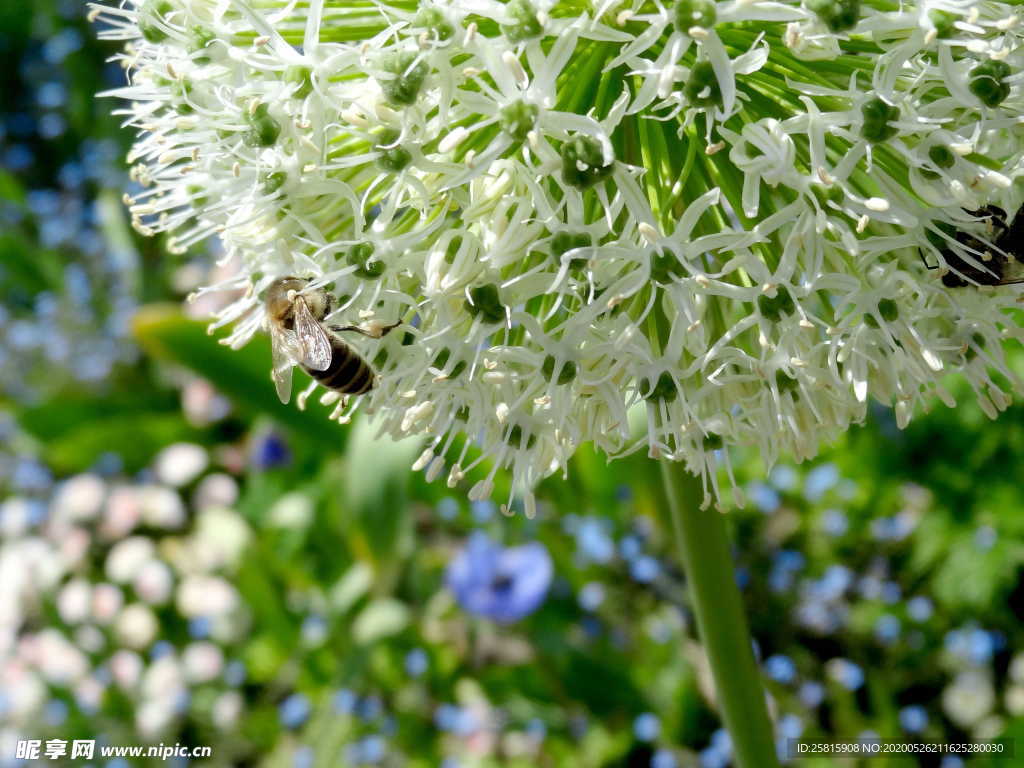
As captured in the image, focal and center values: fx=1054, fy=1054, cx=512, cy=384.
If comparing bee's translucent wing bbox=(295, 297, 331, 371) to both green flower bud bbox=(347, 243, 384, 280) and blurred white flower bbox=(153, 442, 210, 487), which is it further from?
blurred white flower bbox=(153, 442, 210, 487)

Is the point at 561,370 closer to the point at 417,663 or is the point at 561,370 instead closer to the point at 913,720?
the point at 913,720

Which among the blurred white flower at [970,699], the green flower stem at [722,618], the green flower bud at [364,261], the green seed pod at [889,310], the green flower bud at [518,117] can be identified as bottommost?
the blurred white flower at [970,699]

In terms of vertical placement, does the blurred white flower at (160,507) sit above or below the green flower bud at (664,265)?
below

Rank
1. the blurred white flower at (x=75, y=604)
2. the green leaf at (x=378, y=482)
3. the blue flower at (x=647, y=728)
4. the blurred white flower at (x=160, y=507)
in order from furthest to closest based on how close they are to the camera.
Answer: the blurred white flower at (x=160, y=507), the blurred white flower at (x=75, y=604), the blue flower at (x=647, y=728), the green leaf at (x=378, y=482)

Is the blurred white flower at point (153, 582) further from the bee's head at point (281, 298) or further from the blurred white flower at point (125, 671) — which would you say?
the bee's head at point (281, 298)

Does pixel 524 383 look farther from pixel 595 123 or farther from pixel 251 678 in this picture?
pixel 251 678

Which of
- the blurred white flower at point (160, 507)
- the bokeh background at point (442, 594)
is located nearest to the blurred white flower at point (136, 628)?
the bokeh background at point (442, 594)

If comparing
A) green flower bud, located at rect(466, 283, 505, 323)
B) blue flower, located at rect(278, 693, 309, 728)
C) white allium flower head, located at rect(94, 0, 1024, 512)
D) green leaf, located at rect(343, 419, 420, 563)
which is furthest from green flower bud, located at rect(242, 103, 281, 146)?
blue flower, located at rect(278, 693, 309, 728)

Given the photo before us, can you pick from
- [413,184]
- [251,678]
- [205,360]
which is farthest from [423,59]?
[251,678]

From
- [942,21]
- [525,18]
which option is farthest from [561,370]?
[942,21]
